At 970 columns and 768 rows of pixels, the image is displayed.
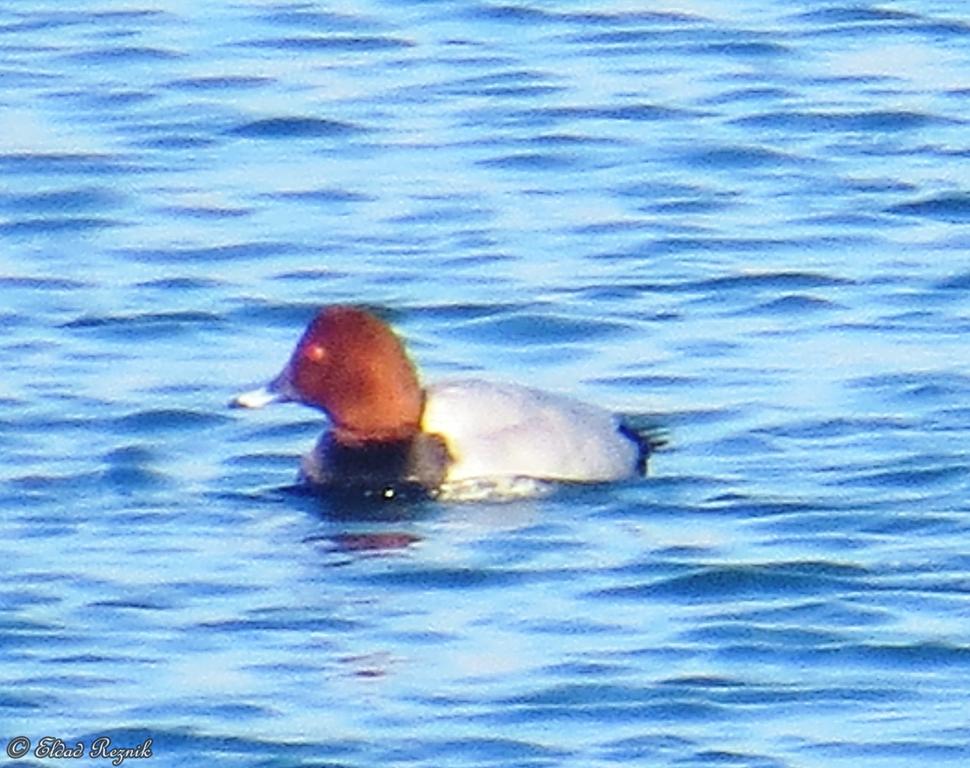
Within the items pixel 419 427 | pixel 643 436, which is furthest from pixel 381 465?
pixel 643 436

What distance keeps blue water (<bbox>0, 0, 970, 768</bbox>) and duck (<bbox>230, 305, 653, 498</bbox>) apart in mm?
119

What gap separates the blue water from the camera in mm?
10148

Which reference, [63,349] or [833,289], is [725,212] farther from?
[63,349]

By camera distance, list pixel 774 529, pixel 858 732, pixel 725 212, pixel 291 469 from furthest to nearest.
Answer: pixel 725 212
pixel 291 469
pixel 774 529
pixel 858 732

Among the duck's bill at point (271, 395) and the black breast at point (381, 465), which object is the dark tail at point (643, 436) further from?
the duck's bill at point (271, 395)

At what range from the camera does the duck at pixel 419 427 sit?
40.1 ft

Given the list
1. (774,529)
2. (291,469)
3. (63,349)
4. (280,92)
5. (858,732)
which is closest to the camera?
(858,732)

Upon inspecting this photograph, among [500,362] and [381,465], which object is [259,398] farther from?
[500,362]

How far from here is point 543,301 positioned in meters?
14.2

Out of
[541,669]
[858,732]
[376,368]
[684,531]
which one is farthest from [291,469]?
[858,732]

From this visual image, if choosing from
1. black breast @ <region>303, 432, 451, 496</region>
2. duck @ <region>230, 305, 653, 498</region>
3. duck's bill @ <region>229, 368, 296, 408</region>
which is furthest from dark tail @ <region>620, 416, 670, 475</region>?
duck's bill @ <region>229, 368, 296, 408</region>

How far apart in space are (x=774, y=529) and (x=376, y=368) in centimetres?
140

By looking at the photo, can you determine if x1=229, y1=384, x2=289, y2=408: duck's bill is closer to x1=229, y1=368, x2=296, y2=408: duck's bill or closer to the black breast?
x1=229, y1=368, x2=296, y2=408: duck's bill

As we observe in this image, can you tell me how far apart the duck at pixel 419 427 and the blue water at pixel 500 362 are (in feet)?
0.39
